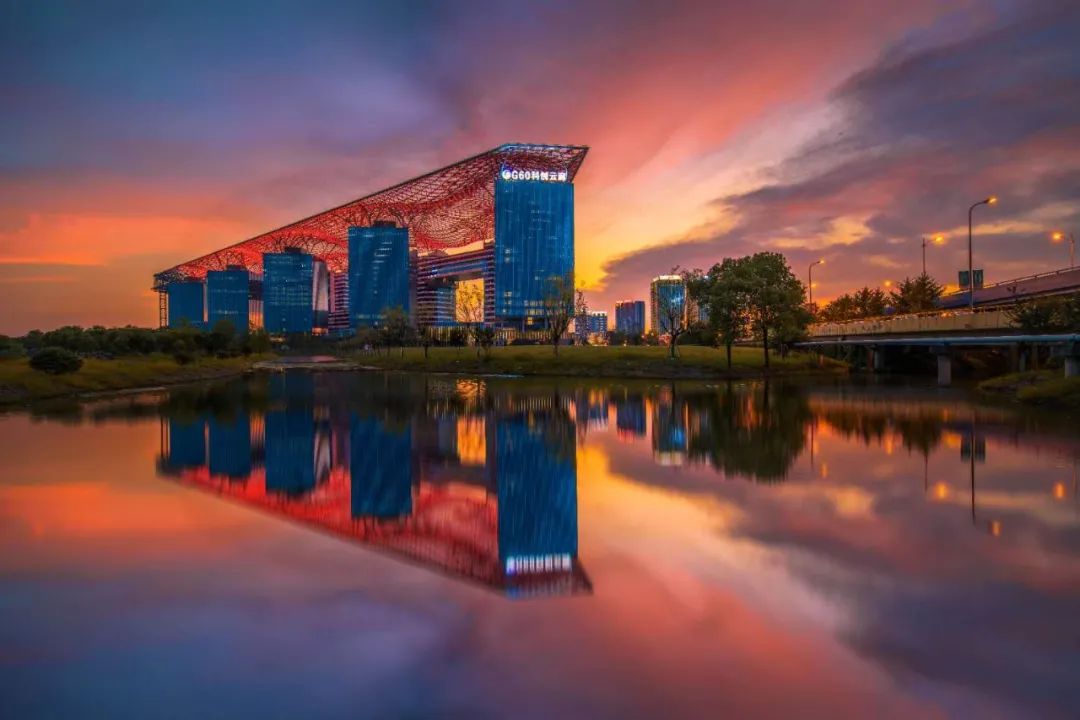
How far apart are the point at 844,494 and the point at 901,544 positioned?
2954 mm

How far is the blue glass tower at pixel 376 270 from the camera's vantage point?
495ft

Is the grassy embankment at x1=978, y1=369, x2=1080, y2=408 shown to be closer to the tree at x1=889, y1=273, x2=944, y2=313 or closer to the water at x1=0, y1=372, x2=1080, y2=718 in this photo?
the water at x1=0, y1=372, x2=1080, y2=718

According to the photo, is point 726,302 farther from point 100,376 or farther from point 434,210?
point 434,210

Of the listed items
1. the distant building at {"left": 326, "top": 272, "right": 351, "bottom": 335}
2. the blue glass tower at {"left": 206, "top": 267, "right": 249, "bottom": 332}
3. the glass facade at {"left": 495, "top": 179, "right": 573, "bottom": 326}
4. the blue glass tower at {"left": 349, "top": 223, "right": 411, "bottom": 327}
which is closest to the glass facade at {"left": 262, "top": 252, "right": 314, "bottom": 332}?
the distant building at {"left": 326, "top": 272, "right": 351, "bottom": 335}

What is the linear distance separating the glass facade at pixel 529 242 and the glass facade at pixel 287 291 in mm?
75880

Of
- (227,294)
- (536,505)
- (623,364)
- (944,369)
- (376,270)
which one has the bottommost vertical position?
(536,505)

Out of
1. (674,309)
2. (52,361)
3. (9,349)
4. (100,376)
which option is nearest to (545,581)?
(52,361)

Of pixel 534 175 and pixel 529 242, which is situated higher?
pixel 534 175

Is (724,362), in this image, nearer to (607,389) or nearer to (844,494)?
(607,389)

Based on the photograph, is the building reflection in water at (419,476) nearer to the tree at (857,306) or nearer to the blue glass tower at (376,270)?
the tree at (857,306)

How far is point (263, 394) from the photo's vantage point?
3728 cm

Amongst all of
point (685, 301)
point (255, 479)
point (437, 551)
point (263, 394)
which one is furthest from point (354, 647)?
point (685, 301)

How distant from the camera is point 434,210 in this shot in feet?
447

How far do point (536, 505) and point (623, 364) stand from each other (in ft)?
149
